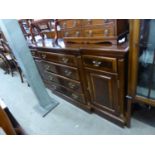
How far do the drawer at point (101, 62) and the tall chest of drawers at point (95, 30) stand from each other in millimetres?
154

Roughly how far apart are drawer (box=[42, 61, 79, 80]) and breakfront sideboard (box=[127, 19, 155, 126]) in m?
0.59

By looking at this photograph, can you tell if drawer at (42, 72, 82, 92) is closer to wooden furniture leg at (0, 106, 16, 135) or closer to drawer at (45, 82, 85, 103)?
drawer at (45, 82, 85, 103)

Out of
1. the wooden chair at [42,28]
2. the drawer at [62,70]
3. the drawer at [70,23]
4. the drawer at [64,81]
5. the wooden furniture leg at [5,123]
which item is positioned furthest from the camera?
the wooden chair at [42,28]

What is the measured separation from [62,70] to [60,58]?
0.57ft

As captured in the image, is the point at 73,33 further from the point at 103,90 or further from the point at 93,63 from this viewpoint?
the point at 103,90

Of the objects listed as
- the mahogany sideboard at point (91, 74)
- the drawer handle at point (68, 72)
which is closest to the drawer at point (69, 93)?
the mahogany sideboard at point (91, 74)

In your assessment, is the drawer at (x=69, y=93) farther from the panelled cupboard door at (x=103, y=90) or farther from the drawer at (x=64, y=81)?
the panelled cupboard door at (x=103, y=90)

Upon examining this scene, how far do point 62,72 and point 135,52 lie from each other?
936 mm

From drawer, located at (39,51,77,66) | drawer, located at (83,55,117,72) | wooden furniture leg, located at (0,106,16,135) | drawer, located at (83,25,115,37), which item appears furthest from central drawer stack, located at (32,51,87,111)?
wooden furniture leg, located at (0,106,16,135)

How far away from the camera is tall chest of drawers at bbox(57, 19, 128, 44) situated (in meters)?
1.10

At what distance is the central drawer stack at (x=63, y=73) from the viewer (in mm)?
1475

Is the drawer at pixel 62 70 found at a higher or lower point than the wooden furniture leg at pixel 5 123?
lower
